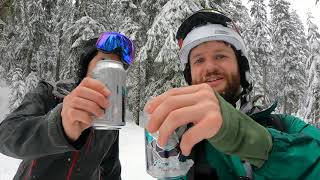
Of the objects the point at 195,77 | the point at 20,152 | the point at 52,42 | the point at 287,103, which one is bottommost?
the point at 20,152

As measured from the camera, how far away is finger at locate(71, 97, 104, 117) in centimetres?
172

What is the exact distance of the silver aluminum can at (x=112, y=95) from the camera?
177cm

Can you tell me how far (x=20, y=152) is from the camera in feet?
8.02

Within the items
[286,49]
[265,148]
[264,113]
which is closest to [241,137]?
[265,148]

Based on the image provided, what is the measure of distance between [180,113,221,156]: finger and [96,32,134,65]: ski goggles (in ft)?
6.26

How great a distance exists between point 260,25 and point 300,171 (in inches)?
1480

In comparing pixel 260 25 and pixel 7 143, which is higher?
pixel 260 25

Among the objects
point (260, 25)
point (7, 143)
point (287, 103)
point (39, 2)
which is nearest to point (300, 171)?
point (7, 143)

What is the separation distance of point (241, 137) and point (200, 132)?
0.60 feet

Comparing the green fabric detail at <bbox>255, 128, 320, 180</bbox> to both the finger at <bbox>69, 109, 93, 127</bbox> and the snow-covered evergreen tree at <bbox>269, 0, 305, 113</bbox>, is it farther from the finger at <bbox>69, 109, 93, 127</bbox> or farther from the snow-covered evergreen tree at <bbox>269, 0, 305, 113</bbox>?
the snow-covered evergreen tree at <bbox>269, 0, 305, 113</bbox>

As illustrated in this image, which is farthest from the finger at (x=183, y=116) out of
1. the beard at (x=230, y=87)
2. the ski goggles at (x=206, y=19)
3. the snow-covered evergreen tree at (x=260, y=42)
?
the snow-covered evergreen tree at (x=260, y=42)

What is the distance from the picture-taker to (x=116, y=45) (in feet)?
10.4

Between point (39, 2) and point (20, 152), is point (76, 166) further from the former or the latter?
point (39, 2)

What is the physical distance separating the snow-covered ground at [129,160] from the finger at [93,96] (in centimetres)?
1066
